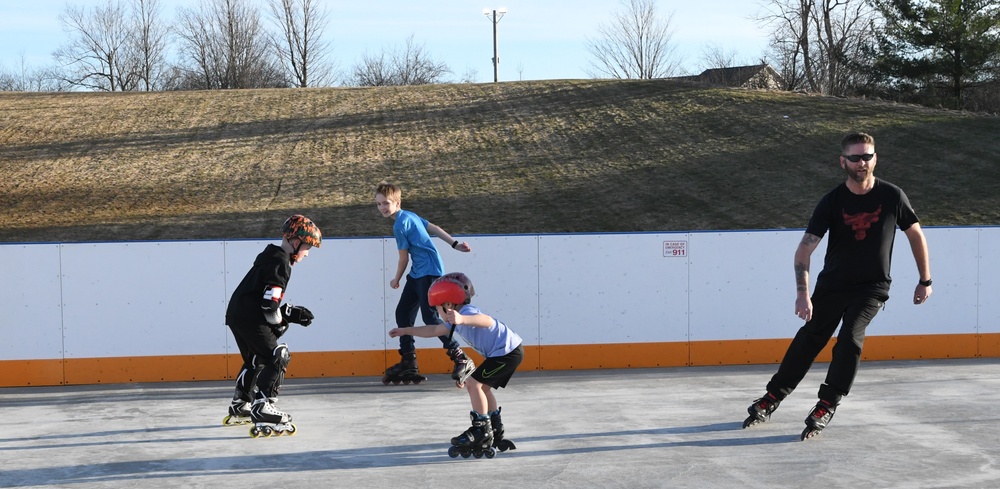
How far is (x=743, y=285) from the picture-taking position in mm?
9492

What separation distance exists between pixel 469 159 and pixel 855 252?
23.3 m

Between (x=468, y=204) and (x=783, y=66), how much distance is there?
2808 centimetres

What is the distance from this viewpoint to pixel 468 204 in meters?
24.7

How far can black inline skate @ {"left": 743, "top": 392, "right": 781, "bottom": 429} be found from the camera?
6352 millimetres

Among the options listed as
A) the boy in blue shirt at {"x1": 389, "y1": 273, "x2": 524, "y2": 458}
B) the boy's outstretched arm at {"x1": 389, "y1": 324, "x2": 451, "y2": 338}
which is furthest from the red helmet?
the boy's outstretched arm at {"x1": 389, "y1": 324, "x2": 451, "y2": 338}

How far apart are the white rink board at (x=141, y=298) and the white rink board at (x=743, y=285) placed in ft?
14.7

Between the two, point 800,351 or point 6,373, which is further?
point 6,373

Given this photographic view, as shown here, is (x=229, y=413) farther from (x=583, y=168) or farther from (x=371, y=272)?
(x=583, y=168)

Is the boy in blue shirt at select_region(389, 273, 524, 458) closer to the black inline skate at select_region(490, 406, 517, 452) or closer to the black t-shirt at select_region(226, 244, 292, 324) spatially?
the black inline skate at select_region(490, 406, 517, 452)

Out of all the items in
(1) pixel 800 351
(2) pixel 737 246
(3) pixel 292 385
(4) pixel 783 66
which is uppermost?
(4) pixel 783 66

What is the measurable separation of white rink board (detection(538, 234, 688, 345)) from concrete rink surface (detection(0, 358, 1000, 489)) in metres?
0.64

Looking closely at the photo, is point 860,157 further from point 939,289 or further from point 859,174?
point 939,289

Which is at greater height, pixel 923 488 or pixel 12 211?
pixel 12 211

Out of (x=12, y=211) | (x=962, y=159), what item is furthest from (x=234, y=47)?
(x=962, y=159)
